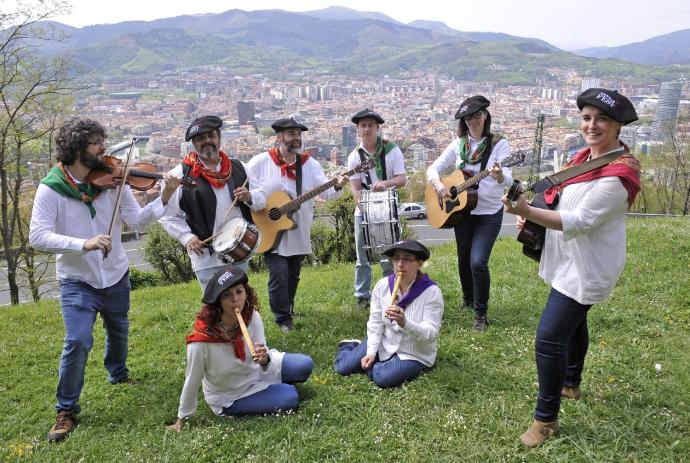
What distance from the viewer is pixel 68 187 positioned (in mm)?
4113

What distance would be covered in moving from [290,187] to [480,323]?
2.62 meters

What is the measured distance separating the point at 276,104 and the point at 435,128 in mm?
33109

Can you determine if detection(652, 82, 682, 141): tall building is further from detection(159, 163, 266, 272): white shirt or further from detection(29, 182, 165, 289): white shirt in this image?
detection(29, 182, 165, 289): white shirt

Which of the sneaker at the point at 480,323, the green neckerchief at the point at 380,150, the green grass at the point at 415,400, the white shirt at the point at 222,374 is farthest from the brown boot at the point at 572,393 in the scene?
the green neckerchief at the point at 380,150

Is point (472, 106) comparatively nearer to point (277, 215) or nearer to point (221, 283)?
point (277, 215)

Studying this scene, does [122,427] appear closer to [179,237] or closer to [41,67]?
[179,237]

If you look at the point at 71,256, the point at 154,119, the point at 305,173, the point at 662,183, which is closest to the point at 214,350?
the point at 71,256

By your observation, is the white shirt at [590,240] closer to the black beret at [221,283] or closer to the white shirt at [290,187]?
the black beret at [221,283]

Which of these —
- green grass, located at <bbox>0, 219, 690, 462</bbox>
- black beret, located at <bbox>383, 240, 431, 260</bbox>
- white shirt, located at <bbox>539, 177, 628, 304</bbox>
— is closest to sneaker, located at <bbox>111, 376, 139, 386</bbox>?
green grass, located at <bbox>0, 219, 690, 462</bbox>

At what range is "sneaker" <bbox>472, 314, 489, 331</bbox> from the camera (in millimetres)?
5652

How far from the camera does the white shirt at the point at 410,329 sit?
4508 mm

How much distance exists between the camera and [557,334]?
135 inches

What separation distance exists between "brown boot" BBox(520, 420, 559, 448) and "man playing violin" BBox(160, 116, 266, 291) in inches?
119

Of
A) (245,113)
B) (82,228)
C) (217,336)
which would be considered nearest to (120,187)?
(82,228)
